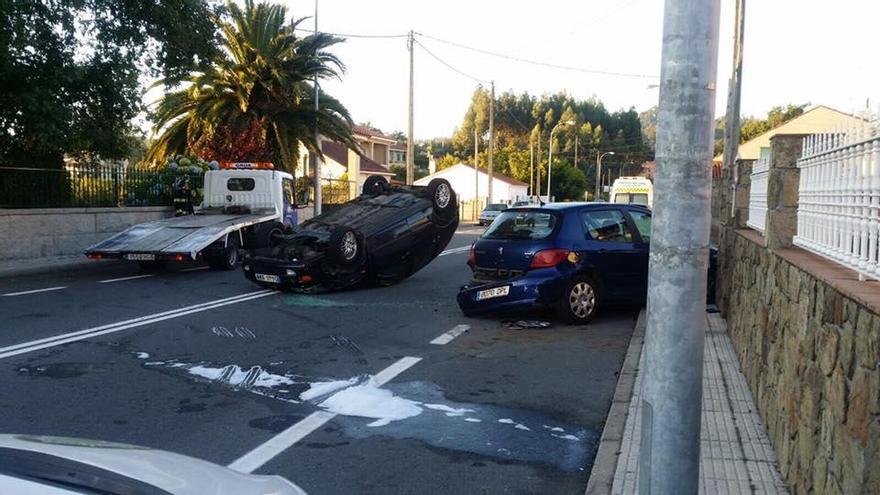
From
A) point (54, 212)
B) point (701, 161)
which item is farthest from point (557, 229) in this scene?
point (54, 212)

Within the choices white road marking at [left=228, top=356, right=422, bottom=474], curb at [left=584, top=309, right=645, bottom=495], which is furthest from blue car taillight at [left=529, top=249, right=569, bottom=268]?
white road marking at [left=228, top=356, right=422, bottom=474]

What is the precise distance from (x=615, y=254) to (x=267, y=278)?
5744mm

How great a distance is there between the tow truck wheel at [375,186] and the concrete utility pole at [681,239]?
38.8ft

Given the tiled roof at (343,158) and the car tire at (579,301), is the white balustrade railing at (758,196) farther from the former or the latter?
the tiled roof at (343,158)

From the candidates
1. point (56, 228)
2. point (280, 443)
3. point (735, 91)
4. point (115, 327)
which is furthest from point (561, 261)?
point (56, 228)

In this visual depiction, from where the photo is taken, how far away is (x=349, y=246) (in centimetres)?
1264

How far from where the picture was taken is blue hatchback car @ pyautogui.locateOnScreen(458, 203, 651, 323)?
31.8 feet

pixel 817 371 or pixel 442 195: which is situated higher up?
pixel 442 195

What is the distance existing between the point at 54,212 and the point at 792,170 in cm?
1701

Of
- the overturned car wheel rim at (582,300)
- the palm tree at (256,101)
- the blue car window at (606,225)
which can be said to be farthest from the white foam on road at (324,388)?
the palm tree at (256,101)

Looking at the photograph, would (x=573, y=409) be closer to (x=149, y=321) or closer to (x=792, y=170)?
(x=792, y=170)

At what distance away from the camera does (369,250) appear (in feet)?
42.5

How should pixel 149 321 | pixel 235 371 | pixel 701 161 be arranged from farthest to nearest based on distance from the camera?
pixel 149 321
pixel 235 371
pixel 701 161

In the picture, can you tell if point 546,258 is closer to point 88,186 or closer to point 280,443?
point 280,443
